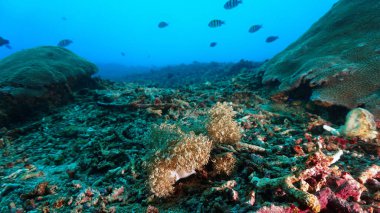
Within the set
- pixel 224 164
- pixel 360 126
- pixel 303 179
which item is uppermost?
pixel 360 126

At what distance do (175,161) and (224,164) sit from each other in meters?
0.59

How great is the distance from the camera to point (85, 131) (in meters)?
4.96

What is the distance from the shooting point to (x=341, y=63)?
5.78m

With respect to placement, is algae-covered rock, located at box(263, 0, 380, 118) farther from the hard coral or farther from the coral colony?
the hard coral

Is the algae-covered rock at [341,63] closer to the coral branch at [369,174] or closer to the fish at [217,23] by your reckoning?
the coral branch at [369,174]

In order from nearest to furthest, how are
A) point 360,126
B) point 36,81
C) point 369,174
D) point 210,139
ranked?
point 369,174, point 210,139, point 360,126, point 36,81

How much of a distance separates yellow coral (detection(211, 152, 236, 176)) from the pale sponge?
2314 mm

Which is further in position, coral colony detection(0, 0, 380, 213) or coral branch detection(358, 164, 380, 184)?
coral branch detection(358, 164, 380, 184)

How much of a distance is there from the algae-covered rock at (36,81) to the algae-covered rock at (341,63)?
20.7 feet

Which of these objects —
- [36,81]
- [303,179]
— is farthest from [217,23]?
[303,179]

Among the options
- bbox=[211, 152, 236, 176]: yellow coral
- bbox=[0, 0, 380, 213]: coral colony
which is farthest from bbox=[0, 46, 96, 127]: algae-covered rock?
bbox=[211, 152, 236, 176]: yellow coral

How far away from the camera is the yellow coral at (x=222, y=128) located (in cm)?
314

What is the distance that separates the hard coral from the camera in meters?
2.48

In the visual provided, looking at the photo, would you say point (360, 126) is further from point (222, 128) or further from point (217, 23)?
point (217, 23)
